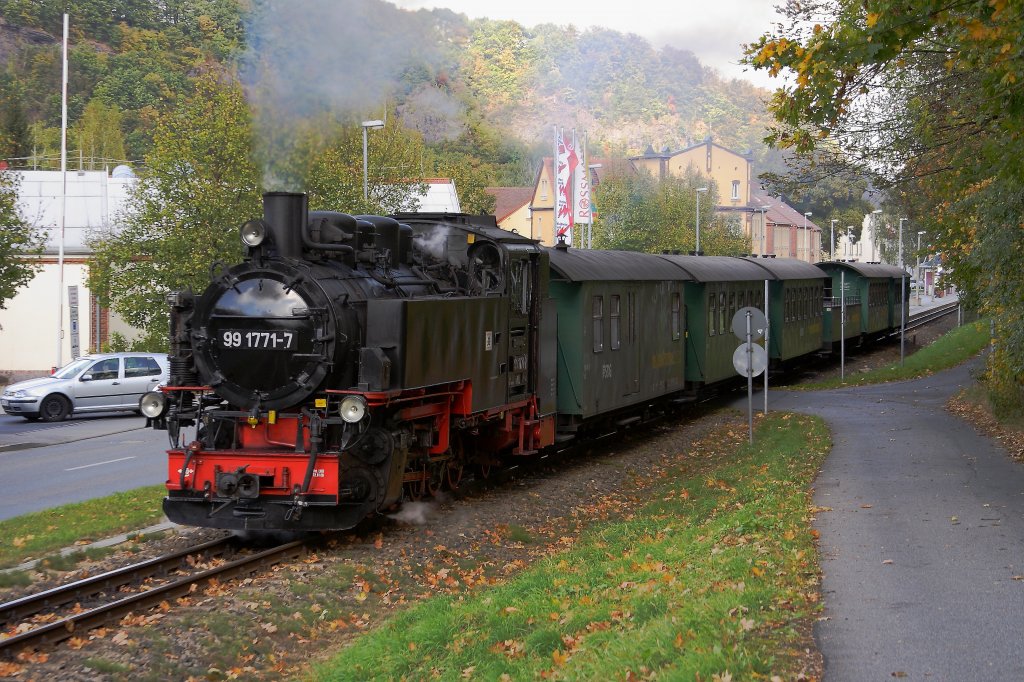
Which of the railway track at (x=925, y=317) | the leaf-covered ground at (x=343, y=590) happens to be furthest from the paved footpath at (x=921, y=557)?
the railway track at (x=925, y=317)

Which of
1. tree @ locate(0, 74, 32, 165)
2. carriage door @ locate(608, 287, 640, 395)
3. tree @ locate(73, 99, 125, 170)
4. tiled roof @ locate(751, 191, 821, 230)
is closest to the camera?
carriage door @ locate(608, 287, 640, 395)

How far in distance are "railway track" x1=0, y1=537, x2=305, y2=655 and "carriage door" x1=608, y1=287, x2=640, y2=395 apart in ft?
27.1

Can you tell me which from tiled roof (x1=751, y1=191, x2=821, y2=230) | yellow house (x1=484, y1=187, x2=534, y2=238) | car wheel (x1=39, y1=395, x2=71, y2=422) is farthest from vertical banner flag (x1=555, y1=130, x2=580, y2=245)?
tiled roof (x1=751, y1=191, x2=821, y2=230)

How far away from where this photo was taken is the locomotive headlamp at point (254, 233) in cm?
1098

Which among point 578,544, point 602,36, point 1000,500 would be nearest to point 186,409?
point 578,544

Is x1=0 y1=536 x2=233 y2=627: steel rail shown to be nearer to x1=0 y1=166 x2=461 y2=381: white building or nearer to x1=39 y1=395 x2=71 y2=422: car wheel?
x1=39 y1=395 x2=71 y2=422: car wheel

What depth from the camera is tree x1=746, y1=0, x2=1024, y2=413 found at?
10594 millimetres

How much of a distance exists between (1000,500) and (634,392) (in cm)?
788

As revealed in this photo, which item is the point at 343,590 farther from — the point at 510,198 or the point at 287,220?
the point at 510,198

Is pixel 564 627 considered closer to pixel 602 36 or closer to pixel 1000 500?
pixel 1000 500

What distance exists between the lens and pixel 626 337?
60.6 ft

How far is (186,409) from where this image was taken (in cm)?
1139

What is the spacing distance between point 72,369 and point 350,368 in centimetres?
1675

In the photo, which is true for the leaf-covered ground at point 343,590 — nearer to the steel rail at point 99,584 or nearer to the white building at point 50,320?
the steel rail at point 99,584
